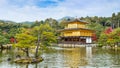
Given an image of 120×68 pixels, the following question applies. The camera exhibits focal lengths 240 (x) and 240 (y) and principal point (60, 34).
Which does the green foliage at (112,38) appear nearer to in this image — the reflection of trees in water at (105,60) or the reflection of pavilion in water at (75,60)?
the reflection of trees in water at (105,60)

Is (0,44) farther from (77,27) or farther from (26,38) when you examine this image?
(77,27)

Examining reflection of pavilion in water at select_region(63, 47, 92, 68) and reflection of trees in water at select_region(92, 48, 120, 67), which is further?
reflection of trees in water at select_region(92, 48, 120, 67)

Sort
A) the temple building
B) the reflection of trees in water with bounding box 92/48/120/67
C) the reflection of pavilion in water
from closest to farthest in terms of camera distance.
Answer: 1. the reflection of pavilion in water
2. the reflection of trees in water with bounding box 92/48/120/67
3. the temple building

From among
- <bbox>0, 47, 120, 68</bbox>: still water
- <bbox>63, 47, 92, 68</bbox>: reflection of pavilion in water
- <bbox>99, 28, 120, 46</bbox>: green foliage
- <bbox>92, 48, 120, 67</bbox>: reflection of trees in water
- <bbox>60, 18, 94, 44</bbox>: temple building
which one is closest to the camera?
<bbox>0, 47, 120, 68</bbox>: still water

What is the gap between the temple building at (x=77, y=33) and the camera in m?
60.4

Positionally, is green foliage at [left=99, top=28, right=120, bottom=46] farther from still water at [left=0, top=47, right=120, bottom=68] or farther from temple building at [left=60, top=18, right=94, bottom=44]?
still water at [left=0, top=47, right=120, bottom=68]

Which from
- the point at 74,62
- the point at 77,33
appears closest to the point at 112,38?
the point at 77,33

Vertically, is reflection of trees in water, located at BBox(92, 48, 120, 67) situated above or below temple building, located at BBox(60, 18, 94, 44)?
below

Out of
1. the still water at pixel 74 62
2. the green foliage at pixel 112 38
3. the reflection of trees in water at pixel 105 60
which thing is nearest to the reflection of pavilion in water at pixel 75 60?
the still water at pixel 74 62

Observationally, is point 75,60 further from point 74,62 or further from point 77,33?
point 77,33

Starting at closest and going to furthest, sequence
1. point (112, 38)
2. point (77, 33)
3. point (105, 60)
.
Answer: point (105, 60)
point (112, 38)
point (77, 33)

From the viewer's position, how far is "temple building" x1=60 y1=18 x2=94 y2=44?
198 feet

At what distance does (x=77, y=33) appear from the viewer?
6100 cm

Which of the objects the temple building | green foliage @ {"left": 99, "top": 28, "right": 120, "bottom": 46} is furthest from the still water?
the temple building
